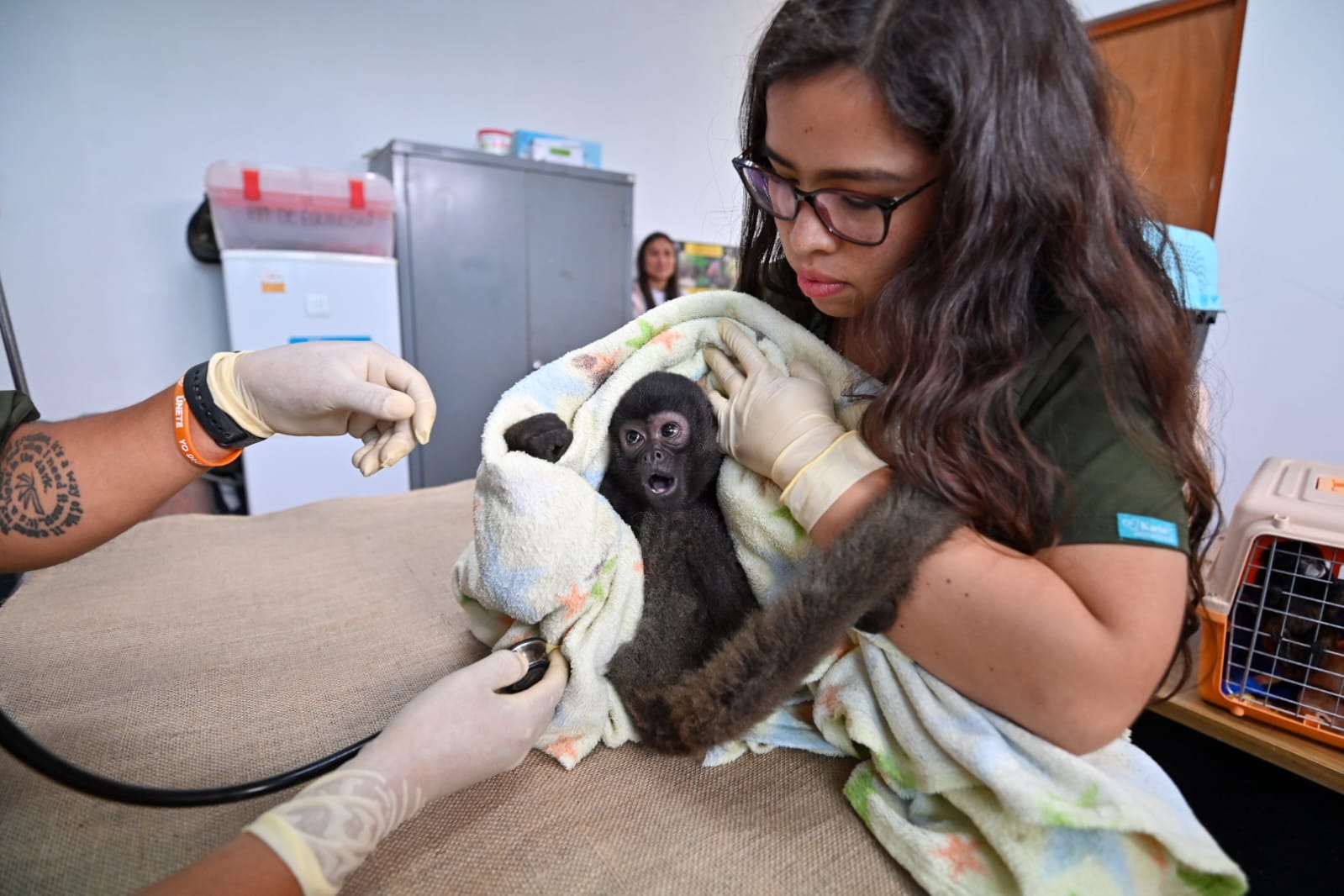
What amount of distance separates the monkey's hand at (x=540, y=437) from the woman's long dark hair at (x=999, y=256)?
356mm

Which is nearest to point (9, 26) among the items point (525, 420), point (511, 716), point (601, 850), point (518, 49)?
point (518, 49)

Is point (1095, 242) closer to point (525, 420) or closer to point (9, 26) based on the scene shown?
point (525, 420)

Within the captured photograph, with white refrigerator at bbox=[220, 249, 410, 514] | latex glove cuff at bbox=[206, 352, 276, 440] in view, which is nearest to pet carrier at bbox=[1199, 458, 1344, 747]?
latex glove cuff at bbox=[206, 352, 276, 440]

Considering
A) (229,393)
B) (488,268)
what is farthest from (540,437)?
(488,268)

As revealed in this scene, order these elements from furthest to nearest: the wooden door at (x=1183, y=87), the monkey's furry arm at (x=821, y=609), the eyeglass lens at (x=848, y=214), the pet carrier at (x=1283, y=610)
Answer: the wooden door at (x=1183, y=87) → the pet carrier at (x=1283, y=610) → the eyeglass lens at (x=848, y=214) → the monkey's furry arm at (x=821, y=609)

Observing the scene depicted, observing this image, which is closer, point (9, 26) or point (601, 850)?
point (601, 850)

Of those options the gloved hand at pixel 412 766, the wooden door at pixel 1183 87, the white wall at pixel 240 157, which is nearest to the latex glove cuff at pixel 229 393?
the gloved hand at pixel 412 766

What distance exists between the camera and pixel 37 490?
33.3 inches

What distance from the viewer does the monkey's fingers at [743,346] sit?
87 cm

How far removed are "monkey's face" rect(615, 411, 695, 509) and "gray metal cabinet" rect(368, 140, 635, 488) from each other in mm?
2309

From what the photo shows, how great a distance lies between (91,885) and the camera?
63cm

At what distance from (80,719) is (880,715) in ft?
3.20

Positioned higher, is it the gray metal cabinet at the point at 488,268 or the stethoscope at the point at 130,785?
A: the gray metal cabinet at the point at 488,268

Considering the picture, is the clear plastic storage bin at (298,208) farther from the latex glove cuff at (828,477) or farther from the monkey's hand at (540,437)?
the latex glove cuff at (828,477)
